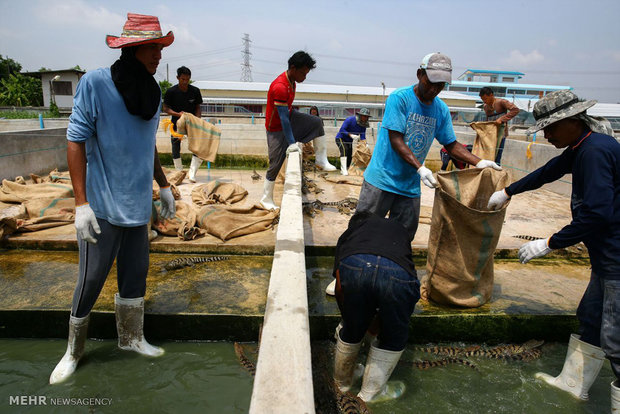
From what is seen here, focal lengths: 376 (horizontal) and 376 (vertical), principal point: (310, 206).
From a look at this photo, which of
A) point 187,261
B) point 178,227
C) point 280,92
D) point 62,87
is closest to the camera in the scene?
point 187,261

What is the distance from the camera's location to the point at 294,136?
550 cm

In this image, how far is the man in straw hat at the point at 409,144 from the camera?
9.24ft

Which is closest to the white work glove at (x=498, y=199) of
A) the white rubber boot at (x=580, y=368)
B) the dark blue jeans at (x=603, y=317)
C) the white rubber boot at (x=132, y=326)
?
the dark blue jeans at (x=603, y=317)

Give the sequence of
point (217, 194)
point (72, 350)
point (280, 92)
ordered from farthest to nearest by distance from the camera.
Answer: point (217, 194)
point (280, 92)
point (72, 350)

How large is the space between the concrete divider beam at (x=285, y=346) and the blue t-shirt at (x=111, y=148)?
38.6 inches

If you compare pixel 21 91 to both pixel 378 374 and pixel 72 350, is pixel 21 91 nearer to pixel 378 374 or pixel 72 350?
pixel 72 350

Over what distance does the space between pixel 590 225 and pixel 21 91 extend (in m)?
40.4

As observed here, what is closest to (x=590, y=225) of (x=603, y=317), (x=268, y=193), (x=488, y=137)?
(x=603, y=317)

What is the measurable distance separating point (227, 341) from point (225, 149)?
790 cm

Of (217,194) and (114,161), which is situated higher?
(114,161)

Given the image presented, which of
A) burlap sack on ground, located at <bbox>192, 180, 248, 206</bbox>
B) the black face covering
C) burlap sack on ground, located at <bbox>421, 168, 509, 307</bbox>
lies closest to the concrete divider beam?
burlap sack on ground, located at <bbox>421, 168, 509, 307</bbox>

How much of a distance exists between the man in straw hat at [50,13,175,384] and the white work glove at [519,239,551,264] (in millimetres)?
2428

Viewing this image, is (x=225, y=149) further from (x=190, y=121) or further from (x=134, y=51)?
(x=134, y=51)

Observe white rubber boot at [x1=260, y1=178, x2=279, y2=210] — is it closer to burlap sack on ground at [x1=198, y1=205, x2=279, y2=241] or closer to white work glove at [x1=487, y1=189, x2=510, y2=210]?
burlap sack on ground at [x1=198, y1=205, x2=279, y2=241]
